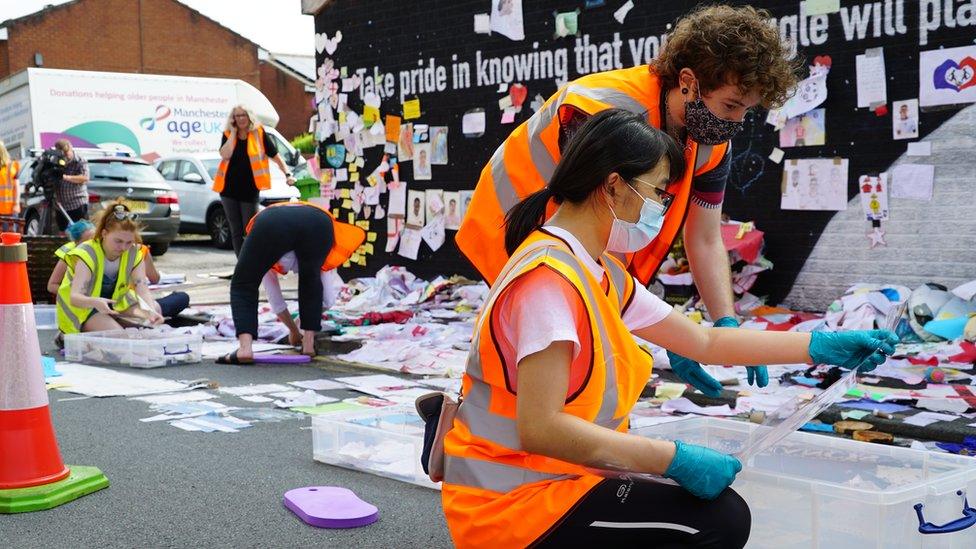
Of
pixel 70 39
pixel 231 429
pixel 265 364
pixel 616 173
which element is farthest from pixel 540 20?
pixel 70 39

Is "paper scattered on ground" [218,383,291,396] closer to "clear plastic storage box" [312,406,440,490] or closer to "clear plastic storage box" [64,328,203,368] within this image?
"clear plastic storage box" [64,328,203,368]

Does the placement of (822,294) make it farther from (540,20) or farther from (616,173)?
(616,173)

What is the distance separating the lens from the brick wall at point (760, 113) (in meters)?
8.00

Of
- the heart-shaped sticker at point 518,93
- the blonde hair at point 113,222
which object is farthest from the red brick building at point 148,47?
the blonde hair at point 113,222

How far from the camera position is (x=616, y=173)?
8.18 feet

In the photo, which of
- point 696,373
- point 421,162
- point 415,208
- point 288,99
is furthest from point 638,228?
point 288,99

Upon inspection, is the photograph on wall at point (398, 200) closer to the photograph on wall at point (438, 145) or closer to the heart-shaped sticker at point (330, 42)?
the photograph on wall at point (438, 145)

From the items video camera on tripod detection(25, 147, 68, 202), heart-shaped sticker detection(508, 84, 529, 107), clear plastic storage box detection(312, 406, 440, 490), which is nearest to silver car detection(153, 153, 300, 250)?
video camera on tripod detection(25, 147, 68, 202)

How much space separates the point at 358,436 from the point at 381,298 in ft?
22.0

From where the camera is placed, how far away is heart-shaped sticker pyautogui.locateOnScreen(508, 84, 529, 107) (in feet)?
35.7

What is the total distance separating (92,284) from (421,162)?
467cm

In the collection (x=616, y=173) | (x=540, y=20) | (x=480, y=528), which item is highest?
(x=540, y=20)

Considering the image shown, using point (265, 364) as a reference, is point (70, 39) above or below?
above

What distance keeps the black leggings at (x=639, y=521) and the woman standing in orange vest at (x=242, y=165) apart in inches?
325
